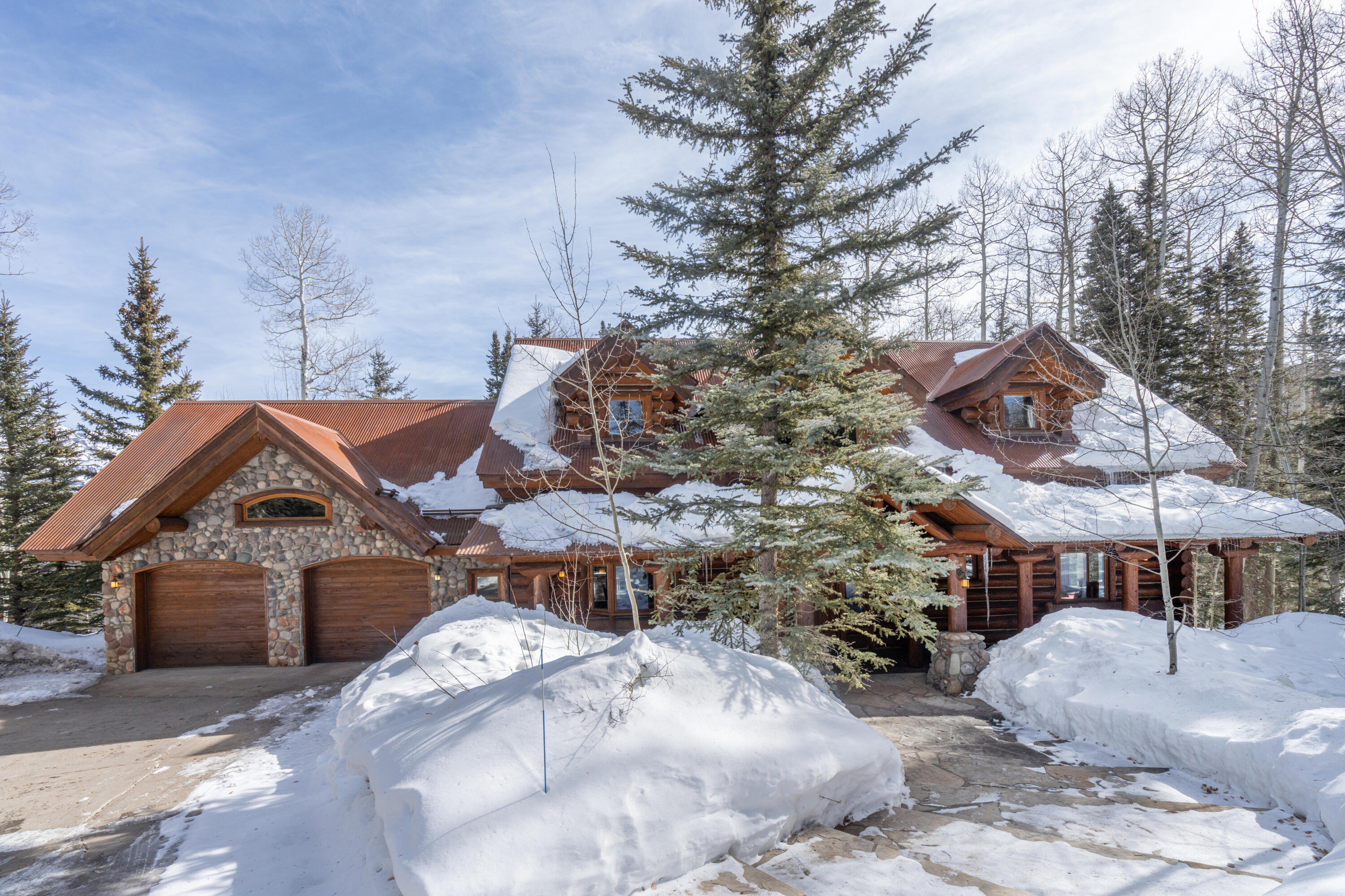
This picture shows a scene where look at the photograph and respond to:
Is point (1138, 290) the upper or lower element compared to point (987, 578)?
upper

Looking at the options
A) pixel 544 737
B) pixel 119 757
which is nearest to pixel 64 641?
pixel 119 757

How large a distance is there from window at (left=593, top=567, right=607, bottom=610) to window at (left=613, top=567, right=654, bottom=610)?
1.09 feet

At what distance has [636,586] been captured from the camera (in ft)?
38.0

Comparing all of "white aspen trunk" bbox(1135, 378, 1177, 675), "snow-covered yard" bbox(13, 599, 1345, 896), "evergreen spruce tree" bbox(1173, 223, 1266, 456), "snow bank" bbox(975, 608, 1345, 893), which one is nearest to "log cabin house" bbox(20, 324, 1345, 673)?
"snow bank" bbox(975, 608, 1345, 893)

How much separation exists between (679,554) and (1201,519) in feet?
30.0

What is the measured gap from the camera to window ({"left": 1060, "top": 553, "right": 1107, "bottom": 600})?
11914 mm

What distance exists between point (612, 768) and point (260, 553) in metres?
10.6

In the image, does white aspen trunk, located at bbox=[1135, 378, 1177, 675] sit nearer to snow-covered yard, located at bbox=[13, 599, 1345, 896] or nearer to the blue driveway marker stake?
snow-covered yard, located at bbox=[13, 599, 1345, 896]

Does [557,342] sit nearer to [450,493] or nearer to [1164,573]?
[450,493]

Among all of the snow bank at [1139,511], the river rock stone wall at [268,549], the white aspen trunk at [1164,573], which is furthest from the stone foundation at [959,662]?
the river rock stone wall at [268,549]

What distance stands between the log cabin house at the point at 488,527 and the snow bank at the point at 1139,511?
2.2 inches

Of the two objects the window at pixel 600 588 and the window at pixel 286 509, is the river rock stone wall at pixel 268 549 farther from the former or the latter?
the window at pixel 600 588

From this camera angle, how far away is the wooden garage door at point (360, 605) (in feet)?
38.7

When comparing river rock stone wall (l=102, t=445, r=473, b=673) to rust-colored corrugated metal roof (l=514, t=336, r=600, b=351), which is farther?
rust-colored corrugated metal roof (l=514, t=336, r=600, b=351)
